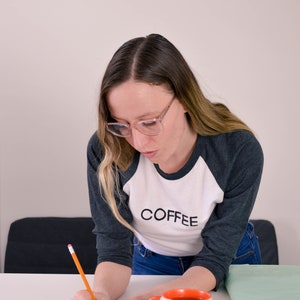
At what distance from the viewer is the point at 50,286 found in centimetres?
144

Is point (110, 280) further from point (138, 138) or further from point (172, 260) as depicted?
point (138, 138)

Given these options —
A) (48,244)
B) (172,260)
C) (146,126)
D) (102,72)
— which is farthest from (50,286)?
(102,72)

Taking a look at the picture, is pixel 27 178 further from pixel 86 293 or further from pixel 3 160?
pixel 86 293

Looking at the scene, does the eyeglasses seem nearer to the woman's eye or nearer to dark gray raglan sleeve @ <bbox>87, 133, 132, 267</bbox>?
the woman's eye

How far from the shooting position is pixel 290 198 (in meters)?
2.64

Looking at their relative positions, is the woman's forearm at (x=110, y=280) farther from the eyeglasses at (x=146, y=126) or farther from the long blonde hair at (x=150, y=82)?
the eyeglasses at (x=146, y=126)

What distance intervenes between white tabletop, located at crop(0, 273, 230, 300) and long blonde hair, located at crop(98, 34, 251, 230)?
153 millimetres

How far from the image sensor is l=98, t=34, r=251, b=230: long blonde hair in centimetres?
135

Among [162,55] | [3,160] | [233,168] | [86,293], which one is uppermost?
[162,55]

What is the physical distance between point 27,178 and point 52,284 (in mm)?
1273

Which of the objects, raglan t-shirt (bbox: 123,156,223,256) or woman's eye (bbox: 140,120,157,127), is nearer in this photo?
woman's eye (bbox: 140,120,157,127)

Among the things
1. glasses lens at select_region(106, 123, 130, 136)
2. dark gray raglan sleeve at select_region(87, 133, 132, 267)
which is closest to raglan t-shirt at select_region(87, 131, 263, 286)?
dark gray raglan sleeve at select_region(87, 133, 132, 267)

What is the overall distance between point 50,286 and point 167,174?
0.40 m

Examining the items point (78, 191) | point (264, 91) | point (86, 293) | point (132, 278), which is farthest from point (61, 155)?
point (86, 293)
